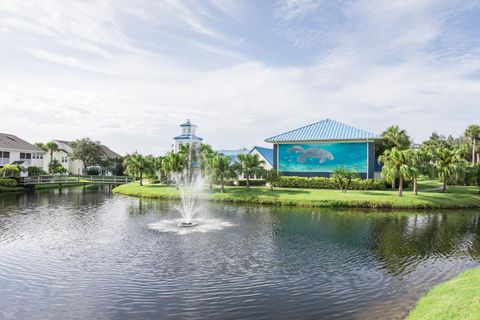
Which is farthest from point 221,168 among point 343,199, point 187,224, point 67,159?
point 67,159

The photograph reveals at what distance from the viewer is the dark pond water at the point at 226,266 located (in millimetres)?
12992

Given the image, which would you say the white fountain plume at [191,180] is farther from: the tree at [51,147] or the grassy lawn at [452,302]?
the tree at [51,147]

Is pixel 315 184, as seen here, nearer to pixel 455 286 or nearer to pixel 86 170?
pixel 455 286

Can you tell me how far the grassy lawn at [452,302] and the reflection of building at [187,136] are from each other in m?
74.0

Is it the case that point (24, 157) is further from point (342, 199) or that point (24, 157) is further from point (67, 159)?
point (342, 199)

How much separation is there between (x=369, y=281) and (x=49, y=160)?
96488 millimetres

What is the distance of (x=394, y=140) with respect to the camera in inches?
2557

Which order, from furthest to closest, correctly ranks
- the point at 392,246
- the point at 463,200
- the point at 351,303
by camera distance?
the point at 463,200 < the point at 392,246 < the point at 351,303

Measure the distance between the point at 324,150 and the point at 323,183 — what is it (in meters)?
5.93

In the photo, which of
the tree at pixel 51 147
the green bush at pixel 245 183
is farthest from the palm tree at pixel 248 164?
the tree at pixel 51 147

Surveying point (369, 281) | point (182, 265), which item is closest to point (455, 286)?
point (369, 281)

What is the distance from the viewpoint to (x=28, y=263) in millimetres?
18188

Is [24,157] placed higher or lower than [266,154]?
lower

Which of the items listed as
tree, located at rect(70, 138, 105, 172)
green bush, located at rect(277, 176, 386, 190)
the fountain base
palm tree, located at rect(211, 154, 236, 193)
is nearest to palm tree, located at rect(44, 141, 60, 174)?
tree, located at rect(70, 138, 105, 172)
